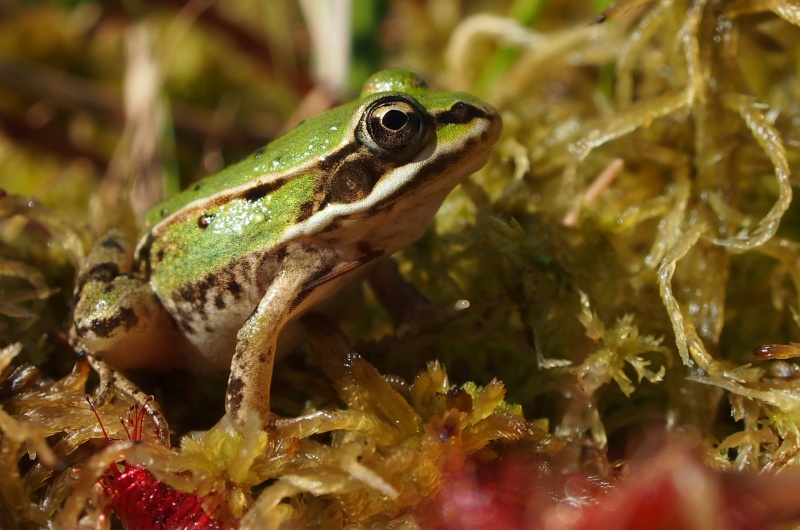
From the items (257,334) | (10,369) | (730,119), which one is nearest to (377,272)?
(257,334)

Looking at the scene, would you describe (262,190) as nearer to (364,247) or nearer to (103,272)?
(364,247)

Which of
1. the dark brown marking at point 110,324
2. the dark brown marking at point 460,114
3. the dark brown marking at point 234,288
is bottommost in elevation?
the dark brown marking at point 234,288

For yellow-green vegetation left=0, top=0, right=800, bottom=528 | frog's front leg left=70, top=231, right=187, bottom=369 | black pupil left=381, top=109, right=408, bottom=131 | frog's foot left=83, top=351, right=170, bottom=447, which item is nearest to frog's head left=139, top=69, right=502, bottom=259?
black pupil left=381, top=109, right=408, bottom=131

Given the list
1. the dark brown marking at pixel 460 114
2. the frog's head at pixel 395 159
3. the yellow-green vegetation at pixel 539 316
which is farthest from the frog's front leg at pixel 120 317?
the dark brown marking at pixel 460 114

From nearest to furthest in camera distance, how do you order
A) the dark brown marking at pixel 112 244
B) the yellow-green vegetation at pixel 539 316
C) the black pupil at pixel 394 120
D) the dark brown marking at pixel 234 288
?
1. the yellow-green vegetation at pixel 539 316
2. the black pupil at pixel 394 120
3. the dark brown marking at pixel 234 288
4. the dark brown marking at pixel 112 244

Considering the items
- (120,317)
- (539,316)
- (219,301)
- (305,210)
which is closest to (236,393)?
(219,301)

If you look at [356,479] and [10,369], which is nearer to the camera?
[356,479]

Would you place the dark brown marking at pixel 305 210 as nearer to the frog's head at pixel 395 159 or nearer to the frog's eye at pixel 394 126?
the frog's head at pixel 395 159

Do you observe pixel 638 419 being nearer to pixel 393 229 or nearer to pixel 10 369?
pixel 393 229
